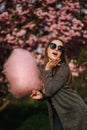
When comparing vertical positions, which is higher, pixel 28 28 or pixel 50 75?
pixel 50 75

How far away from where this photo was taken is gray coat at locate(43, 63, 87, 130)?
5.41 m

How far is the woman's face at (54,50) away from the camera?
5.78 metres

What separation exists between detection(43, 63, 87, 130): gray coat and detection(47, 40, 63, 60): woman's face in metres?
0.23

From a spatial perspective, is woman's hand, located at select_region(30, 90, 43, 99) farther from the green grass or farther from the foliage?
the green grass

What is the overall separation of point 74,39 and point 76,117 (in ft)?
22.7

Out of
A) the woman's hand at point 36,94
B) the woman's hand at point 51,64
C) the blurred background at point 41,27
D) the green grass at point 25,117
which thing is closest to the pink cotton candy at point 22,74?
the woman's hand at point 36,94

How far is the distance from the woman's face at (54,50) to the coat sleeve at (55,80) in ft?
0.68

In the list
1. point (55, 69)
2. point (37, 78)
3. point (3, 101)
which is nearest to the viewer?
point (37, 78)

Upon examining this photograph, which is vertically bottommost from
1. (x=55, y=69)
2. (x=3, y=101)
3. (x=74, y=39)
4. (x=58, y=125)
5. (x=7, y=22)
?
(x=3, y=101)

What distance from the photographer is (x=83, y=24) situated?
1209 centimetres

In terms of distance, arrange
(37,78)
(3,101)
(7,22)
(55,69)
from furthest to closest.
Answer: (3,101)
(7,22)
(55,69)
(37,78)

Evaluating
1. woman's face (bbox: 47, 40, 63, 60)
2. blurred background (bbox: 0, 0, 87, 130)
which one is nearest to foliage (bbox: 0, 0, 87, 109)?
blurred background (bbox: 0, 0, 87, 130)

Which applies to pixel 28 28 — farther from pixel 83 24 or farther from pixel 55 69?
pixel 55 69

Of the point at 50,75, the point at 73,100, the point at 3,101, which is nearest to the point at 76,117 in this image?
the point at 73,100
